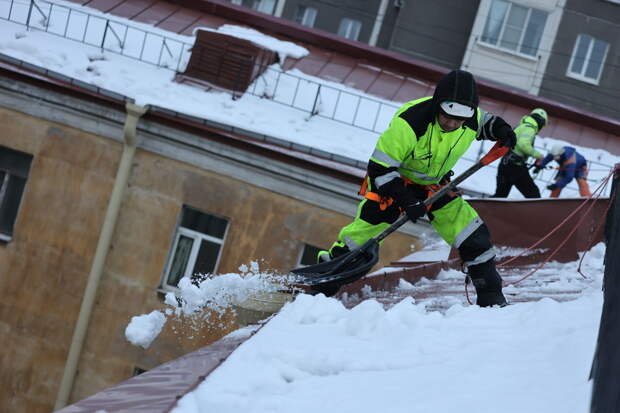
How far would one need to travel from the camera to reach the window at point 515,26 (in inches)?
891

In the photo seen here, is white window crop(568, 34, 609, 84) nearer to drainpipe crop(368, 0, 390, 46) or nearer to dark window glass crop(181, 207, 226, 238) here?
drainpipe crop(368, 0, 390, 46)

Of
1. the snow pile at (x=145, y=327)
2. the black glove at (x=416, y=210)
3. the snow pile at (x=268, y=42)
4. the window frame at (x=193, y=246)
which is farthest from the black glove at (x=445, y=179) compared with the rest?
the snow pile at (x=268, y=42)

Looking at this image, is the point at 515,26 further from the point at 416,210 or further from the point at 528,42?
the point at 416,210

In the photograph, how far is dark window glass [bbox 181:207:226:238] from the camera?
35.2 ft

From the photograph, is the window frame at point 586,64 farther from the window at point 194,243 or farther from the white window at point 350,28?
the window at point 194,243

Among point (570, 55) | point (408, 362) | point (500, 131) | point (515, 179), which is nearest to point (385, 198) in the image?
point (500, 131)

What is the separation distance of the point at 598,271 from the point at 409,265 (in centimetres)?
168

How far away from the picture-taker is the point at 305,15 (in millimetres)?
25562

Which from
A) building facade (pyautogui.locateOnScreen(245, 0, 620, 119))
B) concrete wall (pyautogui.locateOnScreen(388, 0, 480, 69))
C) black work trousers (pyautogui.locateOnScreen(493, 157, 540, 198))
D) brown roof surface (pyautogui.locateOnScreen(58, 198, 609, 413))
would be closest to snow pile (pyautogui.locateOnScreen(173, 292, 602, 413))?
→ brown roof surface (pyautogui.locateOnScreen(58, 198, 609, 413))

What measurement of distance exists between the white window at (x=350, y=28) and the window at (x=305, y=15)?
96cm

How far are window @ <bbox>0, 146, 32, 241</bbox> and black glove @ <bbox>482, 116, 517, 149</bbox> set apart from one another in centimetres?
→ 773

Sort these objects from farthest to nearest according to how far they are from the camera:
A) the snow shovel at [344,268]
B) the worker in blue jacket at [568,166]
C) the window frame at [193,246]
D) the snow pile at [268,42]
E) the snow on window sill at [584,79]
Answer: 1. the snow on window sill at [584,79]
2. the snow pile at [268,42]
3. the window frame at [193,246]
4. the worker in blue jacket at [568,166]
5. the snow shovel at [344,268]

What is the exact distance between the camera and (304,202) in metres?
10.4

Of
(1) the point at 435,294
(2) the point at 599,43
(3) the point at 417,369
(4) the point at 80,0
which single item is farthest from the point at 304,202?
(2) the point at 599,43
